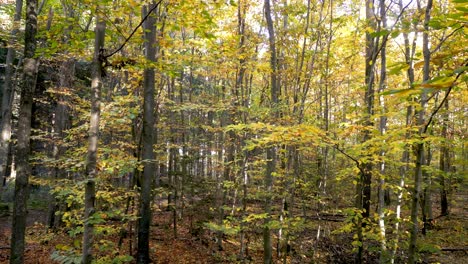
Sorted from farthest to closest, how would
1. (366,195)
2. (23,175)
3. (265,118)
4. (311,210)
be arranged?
(311,210) < (366,195) < (265,118) < (23,175)

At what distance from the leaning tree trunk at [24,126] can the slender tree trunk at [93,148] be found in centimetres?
149

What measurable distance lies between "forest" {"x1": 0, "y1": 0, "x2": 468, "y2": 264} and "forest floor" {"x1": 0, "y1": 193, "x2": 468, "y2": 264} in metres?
0.08

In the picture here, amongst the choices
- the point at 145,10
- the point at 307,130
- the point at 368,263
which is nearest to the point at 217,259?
the point at 368,263

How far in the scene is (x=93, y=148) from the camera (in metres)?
4.20

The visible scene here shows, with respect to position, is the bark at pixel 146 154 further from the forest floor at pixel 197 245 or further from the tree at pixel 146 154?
the forest floor at pixel 197 245

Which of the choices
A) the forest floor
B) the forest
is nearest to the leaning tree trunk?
the forest

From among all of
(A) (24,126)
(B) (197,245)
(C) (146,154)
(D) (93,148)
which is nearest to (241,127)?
(D) (93,148)

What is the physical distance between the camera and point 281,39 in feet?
28.1

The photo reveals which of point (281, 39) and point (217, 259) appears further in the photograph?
point (217, 259)

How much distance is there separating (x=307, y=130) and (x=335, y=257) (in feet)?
24.5

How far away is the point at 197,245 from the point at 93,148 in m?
8.54

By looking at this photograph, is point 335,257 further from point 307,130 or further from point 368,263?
point 307,130

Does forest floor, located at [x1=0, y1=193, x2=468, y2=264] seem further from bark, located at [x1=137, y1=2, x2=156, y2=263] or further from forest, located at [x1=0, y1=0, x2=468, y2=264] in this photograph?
bark, located at [x1=137, y1=2, x2=156, y2=263]

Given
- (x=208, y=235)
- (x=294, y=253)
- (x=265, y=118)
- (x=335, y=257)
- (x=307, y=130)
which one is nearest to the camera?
(x=307, y=130)
